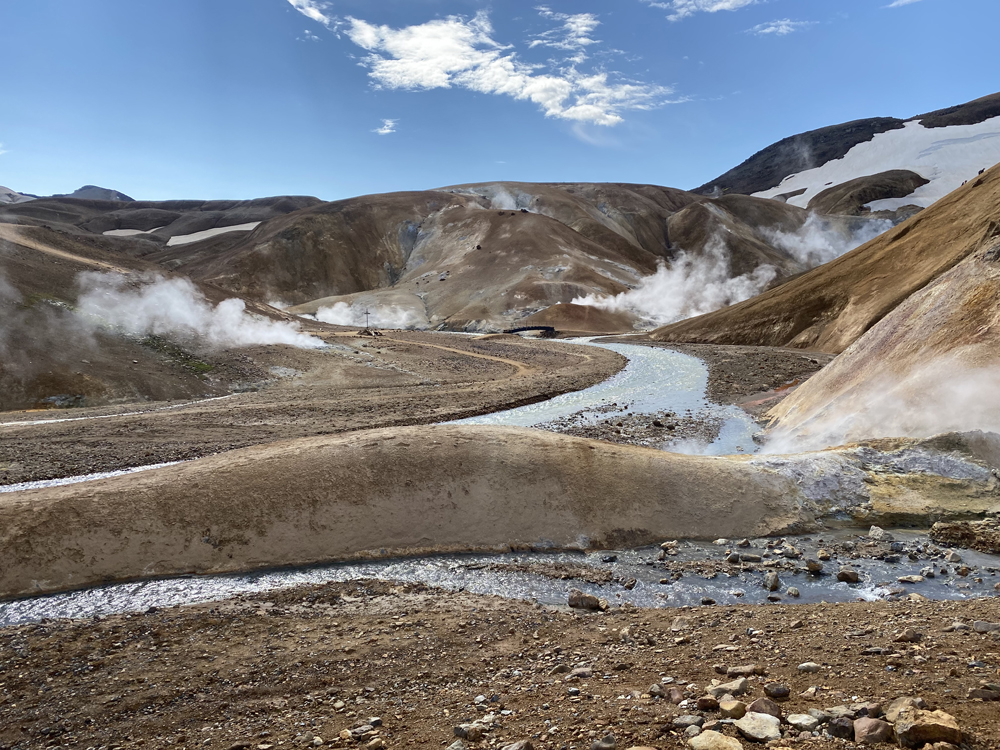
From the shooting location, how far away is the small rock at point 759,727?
5332mm

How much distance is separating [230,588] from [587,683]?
8.25 meters

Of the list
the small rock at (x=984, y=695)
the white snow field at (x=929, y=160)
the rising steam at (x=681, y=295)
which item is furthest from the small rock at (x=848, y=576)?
the white snow field at (x=929, y=160)

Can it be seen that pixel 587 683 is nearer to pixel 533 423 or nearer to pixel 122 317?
pixel 533 423

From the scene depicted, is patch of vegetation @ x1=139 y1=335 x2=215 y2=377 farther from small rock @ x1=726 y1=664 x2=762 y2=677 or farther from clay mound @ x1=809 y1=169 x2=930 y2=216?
clay mound @ x1=809 y1=169 x2=930 y2=216

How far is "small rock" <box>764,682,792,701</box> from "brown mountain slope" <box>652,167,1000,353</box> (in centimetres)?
3776

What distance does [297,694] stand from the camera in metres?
8.41

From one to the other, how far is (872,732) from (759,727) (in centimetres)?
89

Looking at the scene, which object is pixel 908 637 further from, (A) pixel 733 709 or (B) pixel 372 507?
(B) pixel 372 507

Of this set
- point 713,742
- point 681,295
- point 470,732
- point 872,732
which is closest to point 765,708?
point 713,742

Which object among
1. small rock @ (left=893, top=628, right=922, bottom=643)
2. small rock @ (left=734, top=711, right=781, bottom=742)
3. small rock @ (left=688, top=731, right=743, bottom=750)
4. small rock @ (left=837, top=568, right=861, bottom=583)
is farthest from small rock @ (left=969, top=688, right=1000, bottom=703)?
small rock @ (left=837, top=568, right=861, bottom=583)

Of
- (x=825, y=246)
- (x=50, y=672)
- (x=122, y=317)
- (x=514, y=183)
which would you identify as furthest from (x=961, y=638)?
(x=514, y=183)

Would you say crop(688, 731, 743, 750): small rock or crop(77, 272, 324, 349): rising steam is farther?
crop(77, 272, 324, 349): rising steam

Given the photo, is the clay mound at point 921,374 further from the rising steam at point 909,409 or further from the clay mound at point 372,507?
the clay mound at point 372,507

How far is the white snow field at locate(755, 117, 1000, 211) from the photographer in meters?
157
